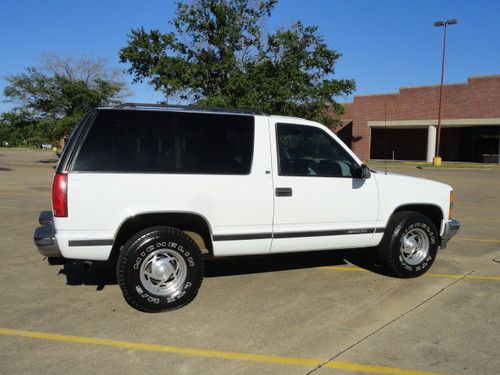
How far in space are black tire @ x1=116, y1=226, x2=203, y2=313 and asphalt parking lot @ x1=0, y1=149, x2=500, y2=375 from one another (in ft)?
0.48

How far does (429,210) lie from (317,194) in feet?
5.86

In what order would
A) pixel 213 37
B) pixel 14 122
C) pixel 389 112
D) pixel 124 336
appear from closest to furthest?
1. pixel 124 336
2. pixel 213 37
3. pixel 14 122
4. pixel 389 112

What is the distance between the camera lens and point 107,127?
4.61 metres

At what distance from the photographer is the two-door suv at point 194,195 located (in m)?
4.45

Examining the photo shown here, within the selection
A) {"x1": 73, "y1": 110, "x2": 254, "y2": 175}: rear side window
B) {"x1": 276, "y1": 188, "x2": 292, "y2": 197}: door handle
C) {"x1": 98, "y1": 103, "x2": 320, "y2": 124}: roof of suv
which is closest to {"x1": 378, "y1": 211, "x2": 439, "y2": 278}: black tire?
{"x1": 276, "y1": 188, "x2": 292, "y2": 197}: door handle

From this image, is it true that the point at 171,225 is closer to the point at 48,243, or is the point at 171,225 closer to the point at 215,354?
the point at 48,243

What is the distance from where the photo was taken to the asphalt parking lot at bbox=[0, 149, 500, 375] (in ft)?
12.1

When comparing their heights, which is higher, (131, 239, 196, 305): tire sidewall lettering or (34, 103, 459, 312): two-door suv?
(34, 103, 459, 312): two-door suv

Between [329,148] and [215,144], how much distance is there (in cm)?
139

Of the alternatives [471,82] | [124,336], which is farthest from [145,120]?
[471,82]

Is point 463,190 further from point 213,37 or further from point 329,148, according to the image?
point 213,37

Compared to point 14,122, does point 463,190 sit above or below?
below

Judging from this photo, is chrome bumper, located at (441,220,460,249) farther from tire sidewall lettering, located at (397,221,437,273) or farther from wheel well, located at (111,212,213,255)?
wheel well, located at (111,212,213,255)

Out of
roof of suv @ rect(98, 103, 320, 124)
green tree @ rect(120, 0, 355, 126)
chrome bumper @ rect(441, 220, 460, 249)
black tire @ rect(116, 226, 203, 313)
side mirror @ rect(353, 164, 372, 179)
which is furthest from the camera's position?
green tree @ rect(120, 0, 355, 126)
